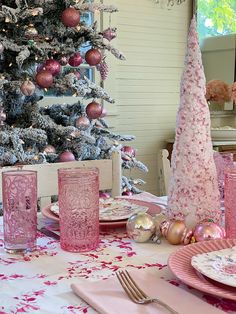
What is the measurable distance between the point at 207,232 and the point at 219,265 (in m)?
0.16

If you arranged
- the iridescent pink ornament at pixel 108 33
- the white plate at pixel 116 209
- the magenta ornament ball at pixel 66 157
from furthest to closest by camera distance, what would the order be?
the iridescent pink ornament at pixel 108 33
the magenta ornament ball at pixel 66 157
the white plate at pixel 116 209

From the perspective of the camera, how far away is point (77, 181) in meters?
1.00

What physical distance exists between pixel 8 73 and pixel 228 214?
5.18 feet

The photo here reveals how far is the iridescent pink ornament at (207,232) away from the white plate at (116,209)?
228 mm

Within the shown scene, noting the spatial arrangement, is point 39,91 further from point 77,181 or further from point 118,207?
point 77,181

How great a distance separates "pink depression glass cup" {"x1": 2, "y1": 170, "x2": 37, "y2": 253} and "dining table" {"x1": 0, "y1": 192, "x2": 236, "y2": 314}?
31 mm

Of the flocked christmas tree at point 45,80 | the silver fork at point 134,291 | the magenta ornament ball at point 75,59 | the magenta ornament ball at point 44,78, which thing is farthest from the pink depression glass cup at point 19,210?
the magenta ornament ball at point 75,59

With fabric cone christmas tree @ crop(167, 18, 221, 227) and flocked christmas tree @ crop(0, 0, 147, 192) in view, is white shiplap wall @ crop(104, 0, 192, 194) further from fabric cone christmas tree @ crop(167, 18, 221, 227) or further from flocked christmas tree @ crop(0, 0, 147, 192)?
fabric cone christmas tree @ crop(167, 18, 221, 227)

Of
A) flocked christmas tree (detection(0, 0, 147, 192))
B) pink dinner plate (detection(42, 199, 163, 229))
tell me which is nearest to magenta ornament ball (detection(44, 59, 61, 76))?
flocked christmas tree (detection(0, 0, 147, 192))

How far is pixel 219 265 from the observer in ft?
2.73

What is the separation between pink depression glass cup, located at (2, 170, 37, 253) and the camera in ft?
3.28

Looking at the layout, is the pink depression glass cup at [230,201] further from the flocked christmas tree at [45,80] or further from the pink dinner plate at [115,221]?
the flocked christmas tree at [45,80]

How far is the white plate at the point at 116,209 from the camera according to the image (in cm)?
119

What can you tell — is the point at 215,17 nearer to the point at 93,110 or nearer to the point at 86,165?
the point at 93,110
